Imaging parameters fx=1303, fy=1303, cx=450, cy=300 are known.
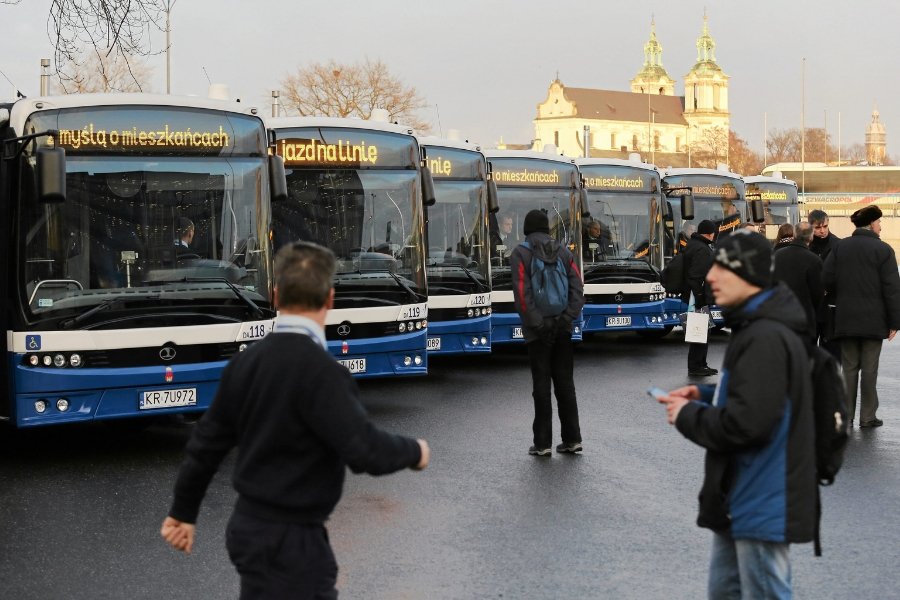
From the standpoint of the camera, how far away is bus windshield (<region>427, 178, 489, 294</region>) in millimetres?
15547

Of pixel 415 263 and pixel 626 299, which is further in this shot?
pixel 626 299

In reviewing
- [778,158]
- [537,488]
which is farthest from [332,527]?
[778,158]

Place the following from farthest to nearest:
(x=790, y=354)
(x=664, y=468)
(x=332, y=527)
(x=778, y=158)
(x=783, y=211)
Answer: (x=778, y=158), (x=783, y=211), (x=664, y=468), (x=332, y=527), (x=790, y=354)

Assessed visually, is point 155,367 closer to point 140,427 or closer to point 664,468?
point 140,427

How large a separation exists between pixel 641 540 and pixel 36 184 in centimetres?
500

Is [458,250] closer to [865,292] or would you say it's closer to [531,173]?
[531,173]

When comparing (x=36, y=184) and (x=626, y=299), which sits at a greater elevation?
(x=36, y=184)

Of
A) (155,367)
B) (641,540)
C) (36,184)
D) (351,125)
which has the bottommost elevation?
(641,540)

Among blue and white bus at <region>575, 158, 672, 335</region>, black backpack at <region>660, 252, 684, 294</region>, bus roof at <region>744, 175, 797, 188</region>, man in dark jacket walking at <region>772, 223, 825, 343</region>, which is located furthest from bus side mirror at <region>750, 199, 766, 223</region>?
man in dark jacket walking at <region>772, 223, 825, 343</region>

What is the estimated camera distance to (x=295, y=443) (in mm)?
3934

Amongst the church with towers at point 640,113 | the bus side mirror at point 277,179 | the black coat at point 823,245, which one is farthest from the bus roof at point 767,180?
the church with towers at point 640,113

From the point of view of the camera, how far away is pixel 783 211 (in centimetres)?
2686

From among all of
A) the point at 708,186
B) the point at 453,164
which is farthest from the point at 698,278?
the point at 708,186

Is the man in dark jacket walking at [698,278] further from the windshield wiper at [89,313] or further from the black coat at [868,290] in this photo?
the windshield wiper at [89,313]
